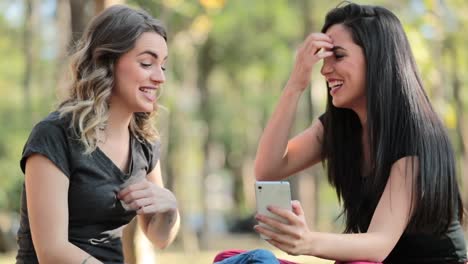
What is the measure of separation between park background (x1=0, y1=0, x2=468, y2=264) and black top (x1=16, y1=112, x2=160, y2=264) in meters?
5.83

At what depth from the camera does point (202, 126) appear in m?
20.8

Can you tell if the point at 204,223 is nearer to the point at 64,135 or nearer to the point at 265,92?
the point at 265,92

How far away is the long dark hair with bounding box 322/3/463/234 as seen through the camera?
320 cm

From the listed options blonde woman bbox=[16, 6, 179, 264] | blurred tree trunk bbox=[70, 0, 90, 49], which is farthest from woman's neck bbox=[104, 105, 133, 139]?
blurred tree trunk bbox=[70, 0, 90, 49]

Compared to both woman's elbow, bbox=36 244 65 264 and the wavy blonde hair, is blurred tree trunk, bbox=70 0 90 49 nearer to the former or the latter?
the wavy blonde hair

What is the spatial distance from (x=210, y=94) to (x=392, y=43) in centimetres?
1769

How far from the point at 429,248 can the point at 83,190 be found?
146 centimetres

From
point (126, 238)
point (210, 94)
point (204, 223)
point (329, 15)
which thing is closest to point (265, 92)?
point (210, 94)

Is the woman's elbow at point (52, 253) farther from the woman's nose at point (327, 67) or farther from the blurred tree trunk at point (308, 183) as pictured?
the blurred tree trunk at point (308, 183)

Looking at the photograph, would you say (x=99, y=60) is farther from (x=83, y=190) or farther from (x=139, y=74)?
(x=83, y=190)

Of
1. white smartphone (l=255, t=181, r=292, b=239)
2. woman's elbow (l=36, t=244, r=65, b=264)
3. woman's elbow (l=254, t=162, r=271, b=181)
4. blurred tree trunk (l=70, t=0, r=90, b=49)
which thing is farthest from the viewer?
blurred tree trunk (l=70, t=0, r=90, b=49)

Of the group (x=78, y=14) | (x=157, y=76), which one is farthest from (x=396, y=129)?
(x=78, y=14)

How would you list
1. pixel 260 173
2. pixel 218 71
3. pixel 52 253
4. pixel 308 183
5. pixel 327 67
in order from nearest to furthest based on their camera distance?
1. pixel 52 253
2. pixel 327 67
3. pixel 260 173
4. pixel 308 183
5. pixel 218 71

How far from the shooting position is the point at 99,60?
130 inches
